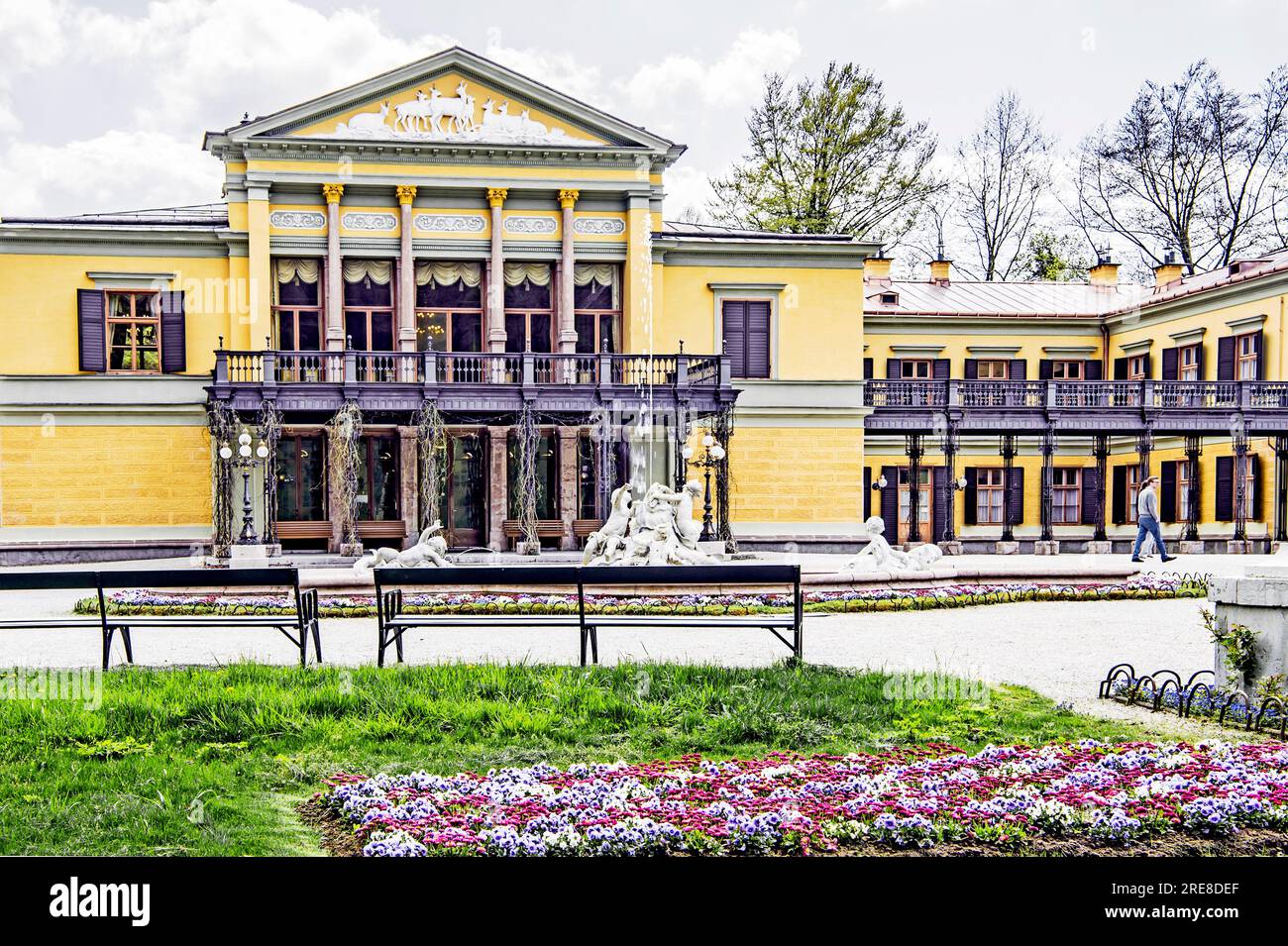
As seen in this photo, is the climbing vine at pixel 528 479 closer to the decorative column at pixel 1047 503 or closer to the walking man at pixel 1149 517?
the walking man at pixel 1149 517

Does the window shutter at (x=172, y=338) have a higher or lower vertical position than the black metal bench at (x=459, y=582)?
higher

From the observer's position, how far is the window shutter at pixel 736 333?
30.2 meters

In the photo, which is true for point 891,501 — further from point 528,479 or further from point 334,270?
point 334,270

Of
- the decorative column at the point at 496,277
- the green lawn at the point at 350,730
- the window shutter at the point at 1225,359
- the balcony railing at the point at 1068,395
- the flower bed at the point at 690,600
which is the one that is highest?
the decorative column at the point at 496,277

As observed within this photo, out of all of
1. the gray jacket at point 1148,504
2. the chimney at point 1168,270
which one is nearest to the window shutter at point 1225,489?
the chimney at point 1168,270

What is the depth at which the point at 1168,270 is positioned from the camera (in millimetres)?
36969

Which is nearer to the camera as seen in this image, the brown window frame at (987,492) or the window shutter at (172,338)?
the window shutter at (172,338)

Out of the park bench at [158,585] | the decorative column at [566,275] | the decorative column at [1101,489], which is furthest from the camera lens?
the decorative column at [1101,489]

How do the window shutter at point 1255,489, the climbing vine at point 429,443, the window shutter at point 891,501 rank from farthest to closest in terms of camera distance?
the window shutter at point 891,501 → the window shutter at point 1255,489 → the climbing vine at point 429,443

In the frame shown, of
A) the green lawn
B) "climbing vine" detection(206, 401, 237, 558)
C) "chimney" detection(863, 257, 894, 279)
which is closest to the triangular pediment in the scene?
"climbing vine" detection(206, 401, 237, 558)

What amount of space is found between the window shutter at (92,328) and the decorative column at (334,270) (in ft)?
17.4

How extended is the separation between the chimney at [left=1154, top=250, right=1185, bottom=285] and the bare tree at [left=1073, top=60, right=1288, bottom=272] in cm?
82

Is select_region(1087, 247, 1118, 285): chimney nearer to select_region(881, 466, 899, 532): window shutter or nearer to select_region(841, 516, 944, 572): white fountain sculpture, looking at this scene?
select_region(881, 466, 899, 532): window shutter
